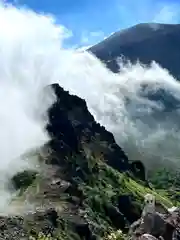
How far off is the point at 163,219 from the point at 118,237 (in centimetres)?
5007

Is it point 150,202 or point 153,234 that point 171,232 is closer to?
point 153,234

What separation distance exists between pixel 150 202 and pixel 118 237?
40918mm

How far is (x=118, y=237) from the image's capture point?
156m

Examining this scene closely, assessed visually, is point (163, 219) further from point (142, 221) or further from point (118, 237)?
point (118, 237)

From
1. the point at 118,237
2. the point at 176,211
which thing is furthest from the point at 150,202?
the point at 118,237

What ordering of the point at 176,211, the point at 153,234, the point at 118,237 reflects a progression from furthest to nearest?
the point at 118,237 → the point at 176,211 → the point at 153,234

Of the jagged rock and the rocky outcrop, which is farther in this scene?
the jagged rock

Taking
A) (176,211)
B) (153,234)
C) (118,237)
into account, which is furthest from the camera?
(118,237)

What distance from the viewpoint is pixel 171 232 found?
107 m

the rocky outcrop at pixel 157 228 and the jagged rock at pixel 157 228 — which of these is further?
the jagged rock at pixel 157 228

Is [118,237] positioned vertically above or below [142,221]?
above

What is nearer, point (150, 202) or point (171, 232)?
point (171, 232)

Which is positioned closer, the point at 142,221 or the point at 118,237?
the point at 142,221

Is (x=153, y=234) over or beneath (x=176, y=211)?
beneath
